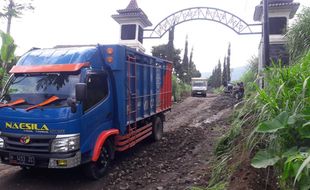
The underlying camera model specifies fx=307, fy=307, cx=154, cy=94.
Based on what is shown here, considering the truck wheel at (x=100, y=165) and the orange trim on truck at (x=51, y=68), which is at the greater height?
the orange trim on truck at (x=51, y=68)

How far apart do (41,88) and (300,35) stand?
639 cm

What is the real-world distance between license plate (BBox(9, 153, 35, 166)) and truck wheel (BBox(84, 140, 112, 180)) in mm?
1003

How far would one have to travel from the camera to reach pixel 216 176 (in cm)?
490

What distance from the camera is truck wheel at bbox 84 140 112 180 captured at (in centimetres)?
575

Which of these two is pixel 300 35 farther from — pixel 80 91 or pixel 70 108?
pixel 70 108

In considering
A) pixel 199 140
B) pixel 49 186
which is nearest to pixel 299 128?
pixel 49 186

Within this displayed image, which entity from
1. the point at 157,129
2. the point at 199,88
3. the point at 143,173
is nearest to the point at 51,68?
the point at 143,173

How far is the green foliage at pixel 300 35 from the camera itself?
763 cm

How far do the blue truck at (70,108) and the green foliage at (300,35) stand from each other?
13.4 feet

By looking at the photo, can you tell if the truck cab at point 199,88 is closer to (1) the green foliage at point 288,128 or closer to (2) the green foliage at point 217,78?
(2) the green foliage at point 217,78

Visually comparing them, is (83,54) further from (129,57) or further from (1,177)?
(1,177)

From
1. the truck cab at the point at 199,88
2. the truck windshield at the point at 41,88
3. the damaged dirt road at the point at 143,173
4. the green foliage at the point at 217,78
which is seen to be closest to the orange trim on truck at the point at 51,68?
the truck windshield at the point at 41,88

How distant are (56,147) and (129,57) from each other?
261 centimetres

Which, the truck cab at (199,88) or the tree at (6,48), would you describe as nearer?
the tree at (6,48)
